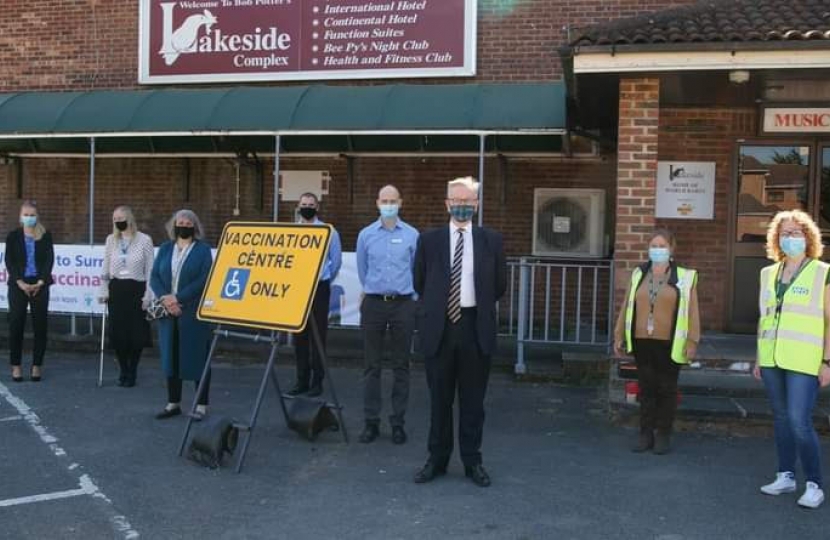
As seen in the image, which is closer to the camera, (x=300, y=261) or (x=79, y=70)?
(x=300, y=261)

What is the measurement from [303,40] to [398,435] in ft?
23.2

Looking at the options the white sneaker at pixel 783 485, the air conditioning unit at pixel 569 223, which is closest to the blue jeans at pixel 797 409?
the white sneaker at pixel 783 485

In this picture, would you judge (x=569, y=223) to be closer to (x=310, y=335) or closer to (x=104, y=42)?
(x=310, y=335)

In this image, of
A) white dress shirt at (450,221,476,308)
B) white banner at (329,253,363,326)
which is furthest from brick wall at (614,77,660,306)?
white banner at (329,253,363,326)

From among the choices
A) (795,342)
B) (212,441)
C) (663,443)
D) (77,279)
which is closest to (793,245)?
(795,342)

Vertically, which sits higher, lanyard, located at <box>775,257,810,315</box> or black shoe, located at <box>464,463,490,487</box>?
lanyard, located at <box>775,257,810,315</box>

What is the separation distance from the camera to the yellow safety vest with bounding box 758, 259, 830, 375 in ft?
15.9

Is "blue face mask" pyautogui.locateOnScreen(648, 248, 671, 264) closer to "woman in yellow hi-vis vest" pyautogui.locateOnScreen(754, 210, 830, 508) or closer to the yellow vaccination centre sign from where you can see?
"woman in yellow hi-vis vest" pyautogui.locateOnScreen(754, 210, 830, 508)

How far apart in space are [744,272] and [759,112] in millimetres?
1831

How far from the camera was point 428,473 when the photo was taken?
209 inches

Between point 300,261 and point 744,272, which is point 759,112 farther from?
point 300,261

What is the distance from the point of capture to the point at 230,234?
629 centimetres

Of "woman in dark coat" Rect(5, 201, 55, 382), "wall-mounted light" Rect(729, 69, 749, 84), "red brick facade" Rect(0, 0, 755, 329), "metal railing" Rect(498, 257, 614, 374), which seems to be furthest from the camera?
"metal railing" Rect(498, 257, 614, 374)

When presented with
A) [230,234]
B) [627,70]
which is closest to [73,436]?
[230,234]
